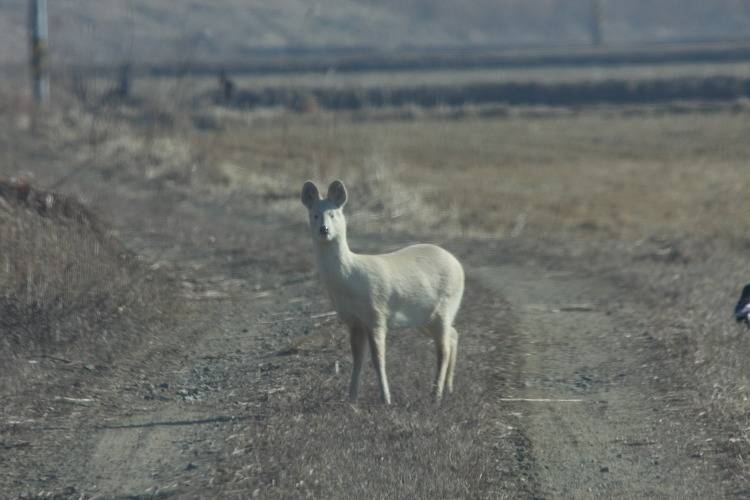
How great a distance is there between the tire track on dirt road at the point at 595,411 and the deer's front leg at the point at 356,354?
1091 mm

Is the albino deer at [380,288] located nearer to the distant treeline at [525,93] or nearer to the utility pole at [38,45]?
the utility pole at [38,45]

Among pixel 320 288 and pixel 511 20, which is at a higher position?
pixel 511 20

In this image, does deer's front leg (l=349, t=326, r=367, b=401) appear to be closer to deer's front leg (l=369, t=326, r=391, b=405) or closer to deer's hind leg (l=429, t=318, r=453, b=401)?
deer's front leg (l=369, t=326, r=391, b=405)

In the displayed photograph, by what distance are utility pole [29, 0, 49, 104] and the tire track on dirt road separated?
22997 mm

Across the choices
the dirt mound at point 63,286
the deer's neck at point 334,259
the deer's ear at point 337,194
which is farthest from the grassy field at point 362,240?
the deer's ear at point 337,194

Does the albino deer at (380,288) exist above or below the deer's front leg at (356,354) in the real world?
above

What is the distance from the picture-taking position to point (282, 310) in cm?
1333

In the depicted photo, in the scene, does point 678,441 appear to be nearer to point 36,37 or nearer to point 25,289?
point 25,289

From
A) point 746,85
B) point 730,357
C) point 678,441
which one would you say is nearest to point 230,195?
point 730,357

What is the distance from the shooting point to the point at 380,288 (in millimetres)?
8922

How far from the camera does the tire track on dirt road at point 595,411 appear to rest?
7.89 metres

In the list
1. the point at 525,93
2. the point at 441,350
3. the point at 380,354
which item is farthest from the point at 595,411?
the point at 525,93

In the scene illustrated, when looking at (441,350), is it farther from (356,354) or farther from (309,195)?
(309,195)

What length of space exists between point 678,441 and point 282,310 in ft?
17.9
